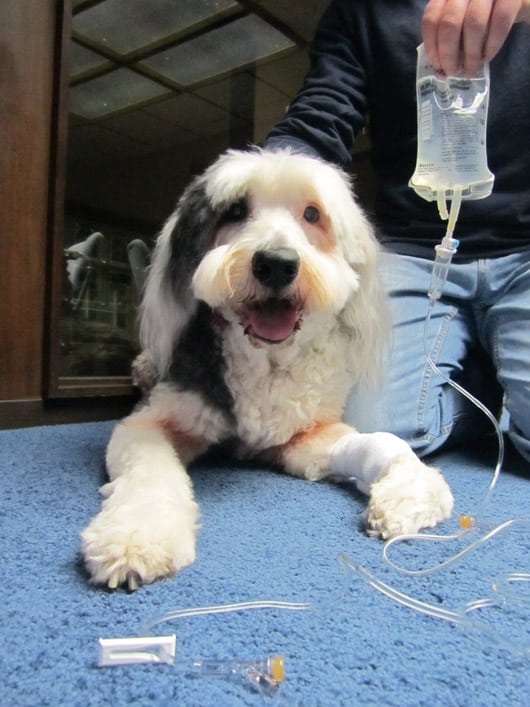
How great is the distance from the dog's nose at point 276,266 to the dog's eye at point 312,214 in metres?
0.17

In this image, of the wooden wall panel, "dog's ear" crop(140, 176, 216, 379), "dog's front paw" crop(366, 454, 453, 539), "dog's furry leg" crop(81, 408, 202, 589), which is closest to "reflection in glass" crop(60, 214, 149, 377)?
the wooden wall panel

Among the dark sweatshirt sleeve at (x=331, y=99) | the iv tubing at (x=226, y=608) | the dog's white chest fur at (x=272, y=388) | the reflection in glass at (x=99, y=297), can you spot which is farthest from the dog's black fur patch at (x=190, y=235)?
the reflection in glass at (x=99, y=297)

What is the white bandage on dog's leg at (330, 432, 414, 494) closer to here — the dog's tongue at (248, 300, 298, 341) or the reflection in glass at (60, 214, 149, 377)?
the dog's tongue at (248, 300, 298, 341)

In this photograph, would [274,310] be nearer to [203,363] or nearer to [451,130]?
[203,363]

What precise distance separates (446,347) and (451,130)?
19.9 inches

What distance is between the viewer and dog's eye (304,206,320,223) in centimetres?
101

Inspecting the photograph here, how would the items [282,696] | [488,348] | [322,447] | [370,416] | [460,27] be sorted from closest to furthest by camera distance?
[282,696], [460,27], [322,447], [370,416], [488,348]

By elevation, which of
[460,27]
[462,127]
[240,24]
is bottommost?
[462,127]

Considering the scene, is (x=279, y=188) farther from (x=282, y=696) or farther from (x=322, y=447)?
(x=282, y=696)

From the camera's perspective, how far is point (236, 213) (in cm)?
100

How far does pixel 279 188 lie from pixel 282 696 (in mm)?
757

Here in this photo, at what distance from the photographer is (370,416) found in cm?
123

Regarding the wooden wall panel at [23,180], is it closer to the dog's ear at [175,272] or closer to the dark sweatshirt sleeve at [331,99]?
the dog's ear at [175,272]

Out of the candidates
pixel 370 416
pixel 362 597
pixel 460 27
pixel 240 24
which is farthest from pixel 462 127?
pixel 240 24
